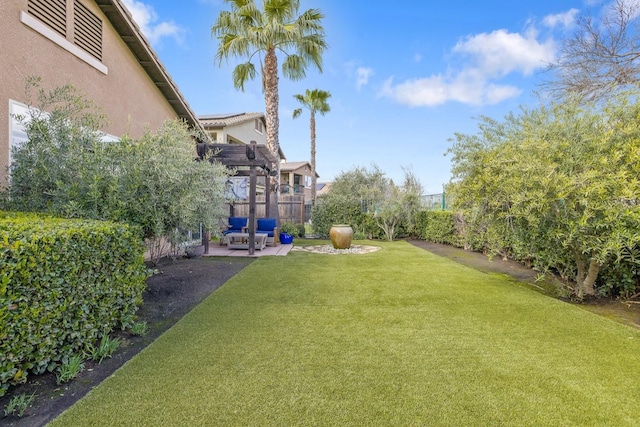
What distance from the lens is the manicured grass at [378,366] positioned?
245cm

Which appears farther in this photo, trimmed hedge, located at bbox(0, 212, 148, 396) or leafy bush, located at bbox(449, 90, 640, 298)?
leafy bush, located at bbox(449, 90, 640, 298)

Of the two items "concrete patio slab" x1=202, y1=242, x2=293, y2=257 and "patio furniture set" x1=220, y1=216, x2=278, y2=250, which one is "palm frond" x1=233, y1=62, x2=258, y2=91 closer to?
"patio furniture set" x1=220, y1=216, x2=278, y2=250

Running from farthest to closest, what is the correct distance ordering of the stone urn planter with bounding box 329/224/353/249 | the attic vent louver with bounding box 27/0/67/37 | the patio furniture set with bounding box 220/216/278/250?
1. the stone urn planter with bounding box 329/224/353/249
2. the patio furniture set with bounding box 220/216/278/250
3. the attic vent louver with bounding box 27/0/67/37

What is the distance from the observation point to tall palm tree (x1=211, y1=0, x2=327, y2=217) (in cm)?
1227

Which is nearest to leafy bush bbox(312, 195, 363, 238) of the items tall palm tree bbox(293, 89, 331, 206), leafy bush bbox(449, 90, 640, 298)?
tall palm tree bbox(293, 89, 331, 206)

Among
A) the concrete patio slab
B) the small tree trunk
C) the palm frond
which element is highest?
the palm frond

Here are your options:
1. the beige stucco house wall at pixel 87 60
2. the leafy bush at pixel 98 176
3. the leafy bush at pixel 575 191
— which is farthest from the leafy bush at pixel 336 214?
the leafy bush at pixel 98 176

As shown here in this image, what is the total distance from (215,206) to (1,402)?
3.77 metres

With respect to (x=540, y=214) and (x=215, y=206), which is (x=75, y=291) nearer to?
(x=215, y=206)

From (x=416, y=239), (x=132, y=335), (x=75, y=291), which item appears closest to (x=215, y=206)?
(x=132, y=335)

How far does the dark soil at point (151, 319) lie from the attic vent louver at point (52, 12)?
15.5 feet

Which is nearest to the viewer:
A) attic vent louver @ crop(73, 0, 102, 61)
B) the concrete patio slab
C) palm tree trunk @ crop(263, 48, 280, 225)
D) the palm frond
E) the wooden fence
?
attic vent louver @ crop(73, 0, 102, 61)

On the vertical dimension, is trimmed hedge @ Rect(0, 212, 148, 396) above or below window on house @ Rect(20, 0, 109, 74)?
below

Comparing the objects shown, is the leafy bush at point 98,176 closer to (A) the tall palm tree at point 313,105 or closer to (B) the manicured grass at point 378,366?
(B) the manicured grass at point 378,366
